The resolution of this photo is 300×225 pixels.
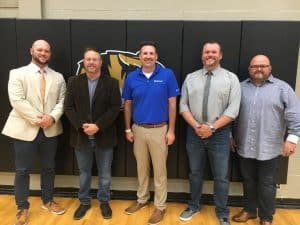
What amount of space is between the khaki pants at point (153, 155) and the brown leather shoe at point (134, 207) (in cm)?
21

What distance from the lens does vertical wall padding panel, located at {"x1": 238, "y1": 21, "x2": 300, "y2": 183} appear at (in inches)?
128

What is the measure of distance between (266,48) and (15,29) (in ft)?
8.68

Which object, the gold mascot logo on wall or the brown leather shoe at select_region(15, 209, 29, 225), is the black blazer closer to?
the gold mascot logo on wall

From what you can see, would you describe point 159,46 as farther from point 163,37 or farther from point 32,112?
point 32,112

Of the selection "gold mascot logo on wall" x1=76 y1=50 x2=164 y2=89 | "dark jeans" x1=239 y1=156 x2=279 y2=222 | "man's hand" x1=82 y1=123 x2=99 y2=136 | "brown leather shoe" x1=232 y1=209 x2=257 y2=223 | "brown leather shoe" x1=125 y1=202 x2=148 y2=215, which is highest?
"gold mascot logo on wall" x1=76 y1=50 x2=164 y2=89

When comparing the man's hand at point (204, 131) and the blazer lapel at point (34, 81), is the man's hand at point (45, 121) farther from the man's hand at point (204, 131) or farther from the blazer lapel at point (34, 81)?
the man's hand at point (204, 131)

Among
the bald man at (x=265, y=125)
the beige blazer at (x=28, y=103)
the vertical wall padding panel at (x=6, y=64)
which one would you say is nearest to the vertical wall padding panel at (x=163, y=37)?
the bald man at (x=265, y=125)

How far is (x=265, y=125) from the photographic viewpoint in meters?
2.96

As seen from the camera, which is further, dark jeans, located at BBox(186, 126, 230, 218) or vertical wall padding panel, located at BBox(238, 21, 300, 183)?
vertical wall padding panel, located at BBox(238, 21, 300, 183)

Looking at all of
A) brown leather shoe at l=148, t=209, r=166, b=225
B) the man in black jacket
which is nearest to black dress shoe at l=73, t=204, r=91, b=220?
the man in black jacket

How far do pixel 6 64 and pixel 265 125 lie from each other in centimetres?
277

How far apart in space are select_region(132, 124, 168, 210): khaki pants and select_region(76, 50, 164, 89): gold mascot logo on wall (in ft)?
2.00

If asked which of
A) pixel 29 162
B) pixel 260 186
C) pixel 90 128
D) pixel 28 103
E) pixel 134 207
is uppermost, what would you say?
pixel 28 103

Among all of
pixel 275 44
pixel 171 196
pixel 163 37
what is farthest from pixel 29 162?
pixel 275 44
